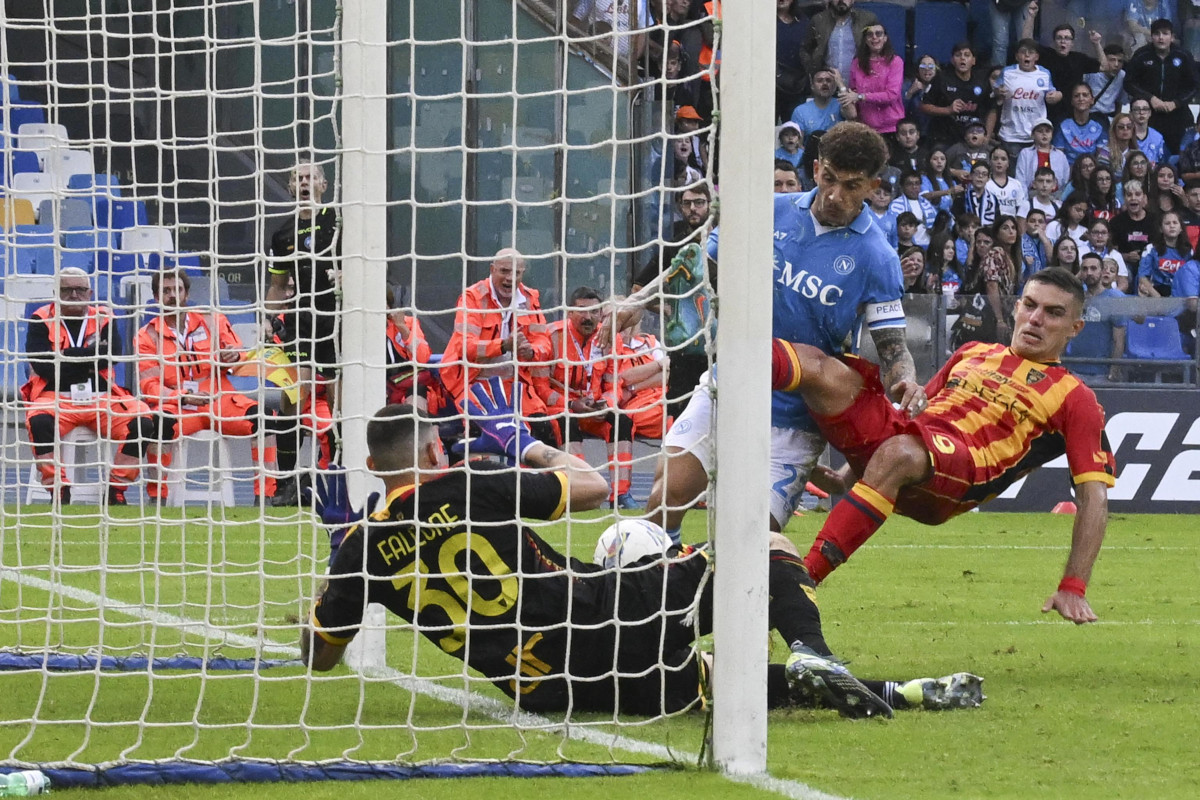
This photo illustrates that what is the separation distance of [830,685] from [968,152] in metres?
12.8

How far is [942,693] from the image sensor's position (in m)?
4.80

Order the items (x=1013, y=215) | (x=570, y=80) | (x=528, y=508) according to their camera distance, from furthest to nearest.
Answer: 1. (x=1013, y=215)
2. (x=570, y=80)
3. (x=528, y=508)

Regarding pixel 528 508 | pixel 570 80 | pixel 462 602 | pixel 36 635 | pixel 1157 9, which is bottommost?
pixel 36 635

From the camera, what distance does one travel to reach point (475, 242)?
11852mm

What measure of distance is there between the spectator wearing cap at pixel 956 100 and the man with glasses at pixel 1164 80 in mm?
1788

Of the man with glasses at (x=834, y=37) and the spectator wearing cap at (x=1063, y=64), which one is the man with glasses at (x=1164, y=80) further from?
the man with glasses at (x=834, y=37)

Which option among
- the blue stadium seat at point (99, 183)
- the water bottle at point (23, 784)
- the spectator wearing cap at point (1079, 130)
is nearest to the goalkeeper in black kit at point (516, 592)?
the water bottle at point (23, 784)

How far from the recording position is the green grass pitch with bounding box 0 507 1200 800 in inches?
149

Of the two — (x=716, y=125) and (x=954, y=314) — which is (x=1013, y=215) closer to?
(x=954, y=314)

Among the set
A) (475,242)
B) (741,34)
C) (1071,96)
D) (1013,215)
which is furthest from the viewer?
(1071,96)

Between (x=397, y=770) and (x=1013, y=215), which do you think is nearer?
(x=397, y=770)

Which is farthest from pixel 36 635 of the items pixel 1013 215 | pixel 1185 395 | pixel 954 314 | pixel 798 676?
pixel 1013 215

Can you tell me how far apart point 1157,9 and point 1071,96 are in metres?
1.88

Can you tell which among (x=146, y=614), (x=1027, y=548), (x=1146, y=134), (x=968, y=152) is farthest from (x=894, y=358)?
(x=1146, y=134)
